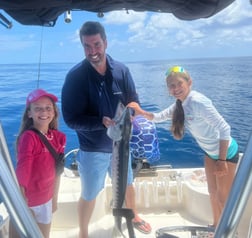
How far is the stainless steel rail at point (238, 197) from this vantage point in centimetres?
70

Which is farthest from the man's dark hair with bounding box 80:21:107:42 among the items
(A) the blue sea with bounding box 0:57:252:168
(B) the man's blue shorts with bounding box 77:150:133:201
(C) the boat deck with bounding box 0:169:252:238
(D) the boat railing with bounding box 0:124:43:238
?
(A) the blue sea with bounding box 0:57:252:168

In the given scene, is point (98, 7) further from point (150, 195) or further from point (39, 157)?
point (150, 195)

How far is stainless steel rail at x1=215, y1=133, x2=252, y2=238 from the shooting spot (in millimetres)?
701

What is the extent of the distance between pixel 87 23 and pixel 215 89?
8.93m

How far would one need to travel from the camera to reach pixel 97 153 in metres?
2.38

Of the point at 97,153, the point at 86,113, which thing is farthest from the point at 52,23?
the point at 97,153

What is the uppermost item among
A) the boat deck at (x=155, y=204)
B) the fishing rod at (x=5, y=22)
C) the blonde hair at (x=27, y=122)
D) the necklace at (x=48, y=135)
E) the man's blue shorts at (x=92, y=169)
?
the fishing rod at (x=5, y=22)

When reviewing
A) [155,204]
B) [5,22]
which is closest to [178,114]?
[155,204]

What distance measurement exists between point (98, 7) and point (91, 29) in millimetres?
769

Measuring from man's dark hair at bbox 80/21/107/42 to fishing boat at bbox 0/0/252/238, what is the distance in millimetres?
657

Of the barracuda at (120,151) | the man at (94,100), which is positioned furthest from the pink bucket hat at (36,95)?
the barracuda at (120,151)

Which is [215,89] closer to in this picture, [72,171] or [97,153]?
[72,171]

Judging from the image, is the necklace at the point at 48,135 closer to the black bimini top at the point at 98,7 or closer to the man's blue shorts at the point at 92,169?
the man's blue shorts at the point at 92,169

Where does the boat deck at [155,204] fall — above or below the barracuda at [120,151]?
below
